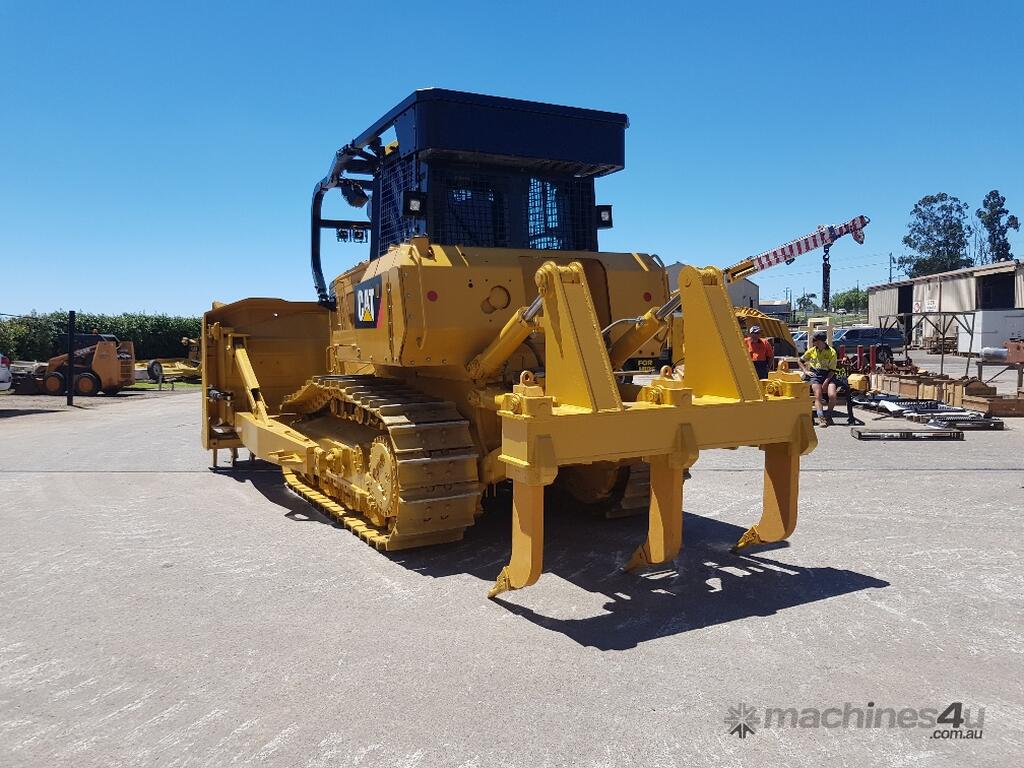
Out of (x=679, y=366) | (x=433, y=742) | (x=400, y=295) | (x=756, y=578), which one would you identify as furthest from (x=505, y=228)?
(x=433, y=742)

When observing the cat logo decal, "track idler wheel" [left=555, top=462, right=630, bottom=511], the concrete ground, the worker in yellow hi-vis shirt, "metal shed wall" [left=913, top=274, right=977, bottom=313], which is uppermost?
"metal shed wall" [left=913, top=274, right=977, bottom=313]

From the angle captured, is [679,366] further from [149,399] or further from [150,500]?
[149,399]

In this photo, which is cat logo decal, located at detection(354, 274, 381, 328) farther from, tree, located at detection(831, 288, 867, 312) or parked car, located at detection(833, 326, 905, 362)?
tree, located at detection(831, 288, 867, 312)

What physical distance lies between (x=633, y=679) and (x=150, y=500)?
582 centimetres

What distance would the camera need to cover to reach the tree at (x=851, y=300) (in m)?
95.2

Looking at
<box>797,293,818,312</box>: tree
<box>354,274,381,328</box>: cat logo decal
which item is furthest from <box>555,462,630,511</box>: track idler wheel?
<box>797,293,818,312</box>: tree

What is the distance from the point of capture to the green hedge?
27.4 m

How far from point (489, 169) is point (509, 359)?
64.2 inches

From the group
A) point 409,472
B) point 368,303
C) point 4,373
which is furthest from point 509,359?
point 4,373

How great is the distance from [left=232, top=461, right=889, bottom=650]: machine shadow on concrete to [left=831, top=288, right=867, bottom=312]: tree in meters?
93.1

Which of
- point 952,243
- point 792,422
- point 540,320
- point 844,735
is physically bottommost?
point 844,735

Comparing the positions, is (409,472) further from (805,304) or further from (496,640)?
(805,304)

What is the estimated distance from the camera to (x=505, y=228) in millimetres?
6312

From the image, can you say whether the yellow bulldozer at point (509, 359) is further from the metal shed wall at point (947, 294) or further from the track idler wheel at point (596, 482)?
the metal shed wall at point (947, 294)
